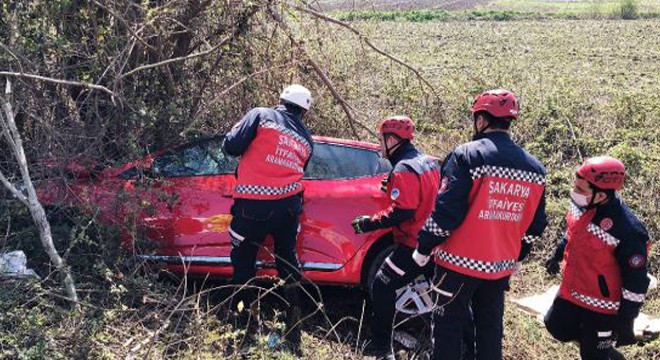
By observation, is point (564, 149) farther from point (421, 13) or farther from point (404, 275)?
point (421, 13)

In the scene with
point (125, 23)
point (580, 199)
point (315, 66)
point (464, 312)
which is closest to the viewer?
point (464, 312)

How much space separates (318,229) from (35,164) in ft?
8.06

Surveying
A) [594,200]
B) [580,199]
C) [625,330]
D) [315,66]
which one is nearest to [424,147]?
[315,66]

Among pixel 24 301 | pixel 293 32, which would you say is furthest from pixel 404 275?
pixel 293 32

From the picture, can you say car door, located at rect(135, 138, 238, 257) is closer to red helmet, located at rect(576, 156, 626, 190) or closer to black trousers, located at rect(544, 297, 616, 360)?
black trousers, located at rect(544, 297, 616, 360)

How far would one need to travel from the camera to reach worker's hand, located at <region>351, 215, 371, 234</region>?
4570 mm

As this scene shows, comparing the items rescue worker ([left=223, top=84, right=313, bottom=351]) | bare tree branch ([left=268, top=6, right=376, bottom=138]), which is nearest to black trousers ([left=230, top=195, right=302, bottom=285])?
rescue worker ([left=223, top=84, right=313, bottom=351])

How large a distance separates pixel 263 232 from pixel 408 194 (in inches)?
43.3

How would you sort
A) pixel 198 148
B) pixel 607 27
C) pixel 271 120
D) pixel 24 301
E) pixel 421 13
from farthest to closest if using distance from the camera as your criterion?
pixel 421 13, pixel 607 27, pixel 198 148, pixel 271 120, pixel 24 301

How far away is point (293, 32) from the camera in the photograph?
24.5ft

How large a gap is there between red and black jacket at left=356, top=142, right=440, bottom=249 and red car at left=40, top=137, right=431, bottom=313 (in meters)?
0.42

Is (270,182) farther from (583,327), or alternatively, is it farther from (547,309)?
(547,309)

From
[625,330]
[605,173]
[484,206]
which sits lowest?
[625,330]

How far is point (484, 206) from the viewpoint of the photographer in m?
3.63
